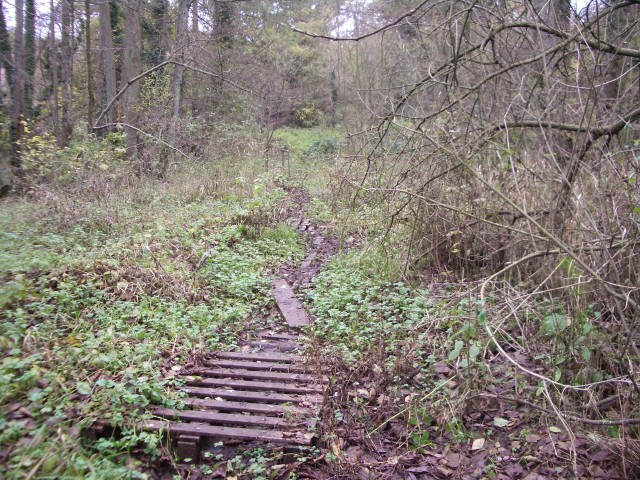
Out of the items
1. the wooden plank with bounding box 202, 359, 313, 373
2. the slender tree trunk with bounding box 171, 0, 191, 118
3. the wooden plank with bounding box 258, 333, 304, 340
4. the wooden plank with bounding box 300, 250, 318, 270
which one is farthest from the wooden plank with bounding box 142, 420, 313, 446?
the slender tree trunk with bounding box 171, 0, 191, 118

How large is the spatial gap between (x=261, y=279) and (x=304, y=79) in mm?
20729

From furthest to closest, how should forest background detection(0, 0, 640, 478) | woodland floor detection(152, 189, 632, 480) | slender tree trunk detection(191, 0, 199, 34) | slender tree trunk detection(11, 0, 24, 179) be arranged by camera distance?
1. slender tree trunk detection(191, 0, 199, 34)
2. slender tree trunk detection(11, 0, 24, 179)
3. forest background detection(0, 0, 640, 478)
4. woodland floor detection(152, 189, 632, 480)

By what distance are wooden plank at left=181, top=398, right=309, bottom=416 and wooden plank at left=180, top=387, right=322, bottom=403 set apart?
7 centimetres

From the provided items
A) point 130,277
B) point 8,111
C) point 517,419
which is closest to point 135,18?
point 8,111

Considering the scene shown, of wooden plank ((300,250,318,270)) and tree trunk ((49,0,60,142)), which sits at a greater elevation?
tree trunk ((49,0,60,142))

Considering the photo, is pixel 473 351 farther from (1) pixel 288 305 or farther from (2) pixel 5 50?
(2) pixel 5 50

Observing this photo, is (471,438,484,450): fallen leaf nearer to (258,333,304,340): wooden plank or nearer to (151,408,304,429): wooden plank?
(151,408,304,429): wooden plank

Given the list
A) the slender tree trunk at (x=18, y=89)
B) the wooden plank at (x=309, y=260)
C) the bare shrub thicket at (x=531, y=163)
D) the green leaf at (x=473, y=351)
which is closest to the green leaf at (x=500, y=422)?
the green leaf at (x=473, y=351)

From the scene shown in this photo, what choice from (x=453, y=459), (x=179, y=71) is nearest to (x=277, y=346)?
(x=453, y=459)

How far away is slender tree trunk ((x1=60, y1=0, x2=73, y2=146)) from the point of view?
13490mm

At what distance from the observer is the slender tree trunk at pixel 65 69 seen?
13490 mm

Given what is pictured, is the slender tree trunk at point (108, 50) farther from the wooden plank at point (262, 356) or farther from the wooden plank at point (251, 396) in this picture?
the wooden plank at point (251, 396)

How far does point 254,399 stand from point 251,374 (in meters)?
0.44

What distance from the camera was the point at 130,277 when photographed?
19.8ft
